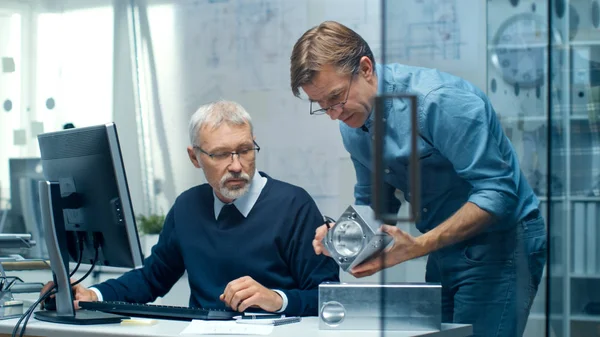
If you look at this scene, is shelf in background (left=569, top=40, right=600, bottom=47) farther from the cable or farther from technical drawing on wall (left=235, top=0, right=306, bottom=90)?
technical drawing on wall (left=235, top=0, right=306, bottom=90)

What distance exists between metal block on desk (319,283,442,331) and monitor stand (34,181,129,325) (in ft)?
2.04

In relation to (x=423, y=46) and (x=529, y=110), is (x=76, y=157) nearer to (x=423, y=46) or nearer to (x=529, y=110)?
(x=423, y=46)

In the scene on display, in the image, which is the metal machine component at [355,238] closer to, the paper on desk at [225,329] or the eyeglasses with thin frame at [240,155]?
the paper on desk at [225,329]

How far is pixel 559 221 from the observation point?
168 cm

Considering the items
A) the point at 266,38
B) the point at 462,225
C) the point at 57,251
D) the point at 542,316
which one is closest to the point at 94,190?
the point at 57,251

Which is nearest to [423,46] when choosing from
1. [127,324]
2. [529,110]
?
[529,110]

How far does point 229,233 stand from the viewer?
2.44 metres

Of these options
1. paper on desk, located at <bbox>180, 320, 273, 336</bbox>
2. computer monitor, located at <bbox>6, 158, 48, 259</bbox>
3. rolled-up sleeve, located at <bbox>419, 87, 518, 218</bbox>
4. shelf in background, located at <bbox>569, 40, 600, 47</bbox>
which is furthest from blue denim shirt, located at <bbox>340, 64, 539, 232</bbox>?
computer monitor, located at <bbox>6, 158, 48, 259</bbox>

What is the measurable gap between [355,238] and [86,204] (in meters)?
0.83

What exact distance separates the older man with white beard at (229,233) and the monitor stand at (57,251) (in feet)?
0.55

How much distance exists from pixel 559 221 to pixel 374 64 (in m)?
0.64

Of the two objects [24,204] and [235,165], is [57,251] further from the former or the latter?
[24,204]

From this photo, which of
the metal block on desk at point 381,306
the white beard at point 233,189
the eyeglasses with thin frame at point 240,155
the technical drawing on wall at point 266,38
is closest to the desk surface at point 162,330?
the metal block on desk at point 381,306

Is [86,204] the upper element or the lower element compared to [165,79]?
lower
